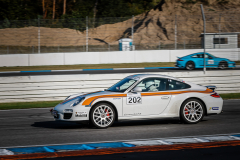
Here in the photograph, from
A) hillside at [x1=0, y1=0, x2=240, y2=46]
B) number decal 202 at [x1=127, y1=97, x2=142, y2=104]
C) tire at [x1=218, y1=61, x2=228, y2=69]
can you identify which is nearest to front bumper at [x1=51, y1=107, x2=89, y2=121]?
number decal 202 at [x1=127, y1=97, x2=142, y2=104]

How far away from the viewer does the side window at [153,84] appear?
25.9 ft

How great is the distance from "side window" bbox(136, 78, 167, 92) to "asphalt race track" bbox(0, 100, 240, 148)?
3.01ft

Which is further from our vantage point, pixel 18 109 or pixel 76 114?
pixel 18 109

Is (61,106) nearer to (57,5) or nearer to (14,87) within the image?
(14,87)

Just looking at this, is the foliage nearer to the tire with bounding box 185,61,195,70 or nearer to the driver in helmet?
the tire with bounding box 185,61,195,70

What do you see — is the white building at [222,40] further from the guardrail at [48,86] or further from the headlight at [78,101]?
the headlight at [78,101]

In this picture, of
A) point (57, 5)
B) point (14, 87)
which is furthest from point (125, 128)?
point (57, 5)

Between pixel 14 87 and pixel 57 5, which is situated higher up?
pixel 57 5

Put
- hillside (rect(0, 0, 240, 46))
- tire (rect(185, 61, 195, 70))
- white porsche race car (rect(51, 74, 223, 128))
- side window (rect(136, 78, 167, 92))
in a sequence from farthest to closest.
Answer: hillside (rect(0, 0, 240, 46)) → tire (rect(185, 61, 195, 70)) → side window (rect(136, 78, 167, 92)) → white porsche race car (rect(51, 74, 223, 128))

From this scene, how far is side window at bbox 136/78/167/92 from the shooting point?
7880mm

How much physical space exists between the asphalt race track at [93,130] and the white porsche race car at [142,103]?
296 mm

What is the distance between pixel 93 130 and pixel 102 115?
0.41 m

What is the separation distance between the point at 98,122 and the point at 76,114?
563mm

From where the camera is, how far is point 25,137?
6703 mm
